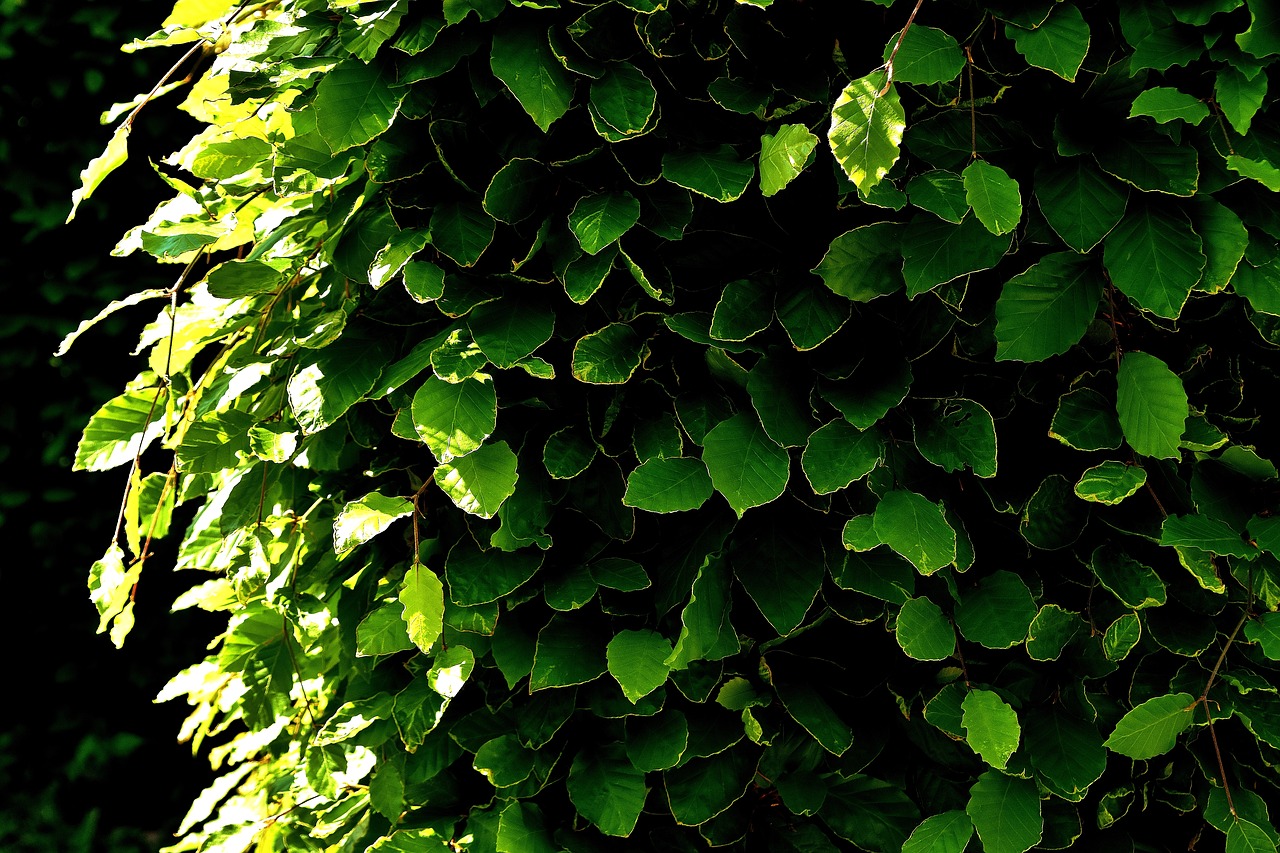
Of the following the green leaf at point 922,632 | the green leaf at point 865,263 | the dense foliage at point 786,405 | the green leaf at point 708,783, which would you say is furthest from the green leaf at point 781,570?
the green leaf at point 865,263

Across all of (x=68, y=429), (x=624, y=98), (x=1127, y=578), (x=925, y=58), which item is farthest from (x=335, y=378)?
(x=68, y=429)

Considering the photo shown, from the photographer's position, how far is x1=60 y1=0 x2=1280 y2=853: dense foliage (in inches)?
50.3

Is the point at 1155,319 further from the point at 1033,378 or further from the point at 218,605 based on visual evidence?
the point at 218,605

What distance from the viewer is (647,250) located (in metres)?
1.43

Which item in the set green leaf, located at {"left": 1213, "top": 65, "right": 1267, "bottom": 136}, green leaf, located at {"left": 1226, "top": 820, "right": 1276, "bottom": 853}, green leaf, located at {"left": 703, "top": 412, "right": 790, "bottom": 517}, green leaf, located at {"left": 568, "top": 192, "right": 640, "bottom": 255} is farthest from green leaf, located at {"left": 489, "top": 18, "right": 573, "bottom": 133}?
green leaf, located at {"left": 1226, "top": 820, "right": 1276, "bottom": 853}

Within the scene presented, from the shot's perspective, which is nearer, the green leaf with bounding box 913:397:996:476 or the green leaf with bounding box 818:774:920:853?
the green leaf with bounding box 913:397:996:476

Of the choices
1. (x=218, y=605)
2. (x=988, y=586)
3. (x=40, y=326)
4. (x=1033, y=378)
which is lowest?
(x=40, y=326)

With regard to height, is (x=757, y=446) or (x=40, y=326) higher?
(x=757, y=446)

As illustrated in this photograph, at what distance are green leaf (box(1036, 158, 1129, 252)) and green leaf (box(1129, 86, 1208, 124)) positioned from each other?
0.34 feet

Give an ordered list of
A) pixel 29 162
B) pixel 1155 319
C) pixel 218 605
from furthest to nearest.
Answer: pixel 29 162 < pixel 218 605 < pixel 1155 319

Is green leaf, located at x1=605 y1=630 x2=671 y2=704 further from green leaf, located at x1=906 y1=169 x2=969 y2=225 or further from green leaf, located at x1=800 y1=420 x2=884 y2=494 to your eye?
green leaf, located at x1=906 y1=169 x2=969 y2=225

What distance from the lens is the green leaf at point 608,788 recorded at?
1.41 m

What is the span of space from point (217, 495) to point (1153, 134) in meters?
1.55

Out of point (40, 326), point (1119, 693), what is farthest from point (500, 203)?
point (40, 326)
